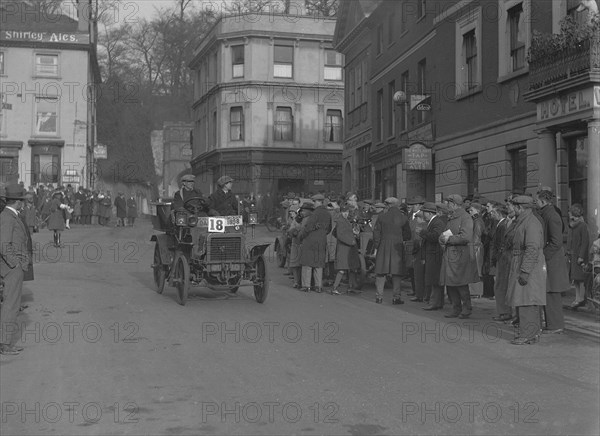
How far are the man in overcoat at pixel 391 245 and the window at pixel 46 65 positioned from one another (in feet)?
133

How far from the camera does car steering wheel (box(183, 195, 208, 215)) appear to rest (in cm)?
1342

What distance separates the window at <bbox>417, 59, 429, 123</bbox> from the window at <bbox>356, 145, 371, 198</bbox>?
700 cm

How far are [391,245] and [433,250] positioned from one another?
85cm

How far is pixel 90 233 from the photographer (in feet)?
104

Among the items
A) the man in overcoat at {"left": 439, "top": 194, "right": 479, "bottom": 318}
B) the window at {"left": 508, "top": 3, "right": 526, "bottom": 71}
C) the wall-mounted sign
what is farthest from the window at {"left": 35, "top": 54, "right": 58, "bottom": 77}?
Answer: the man in overcoat at {"left": 439, "top": 194, "right": 479, "bottom": 318}

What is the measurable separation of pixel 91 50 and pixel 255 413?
47.7 metres

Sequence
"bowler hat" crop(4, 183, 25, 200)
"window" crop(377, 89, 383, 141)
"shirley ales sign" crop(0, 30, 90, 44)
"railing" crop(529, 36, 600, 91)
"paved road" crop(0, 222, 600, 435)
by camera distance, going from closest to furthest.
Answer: "paved road" crop(0, 222, 600, 435), "bowler hat" crop(4, 183, 25, 200), "railing" crop(529, 36, 600, 91), "window" crop(377, 89, 383, 141), "shirley ales sign" crop(0, 30, 90, 44)

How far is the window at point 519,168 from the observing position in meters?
18.8

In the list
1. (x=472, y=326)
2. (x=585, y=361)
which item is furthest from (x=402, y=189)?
(x=585, y=361)

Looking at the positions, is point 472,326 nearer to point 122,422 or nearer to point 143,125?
point 122,422

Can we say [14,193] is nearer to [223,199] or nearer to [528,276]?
[223,199]

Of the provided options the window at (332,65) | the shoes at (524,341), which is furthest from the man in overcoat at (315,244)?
the window at (332,65)

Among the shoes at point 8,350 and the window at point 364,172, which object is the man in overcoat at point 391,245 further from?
the window at point 364,172

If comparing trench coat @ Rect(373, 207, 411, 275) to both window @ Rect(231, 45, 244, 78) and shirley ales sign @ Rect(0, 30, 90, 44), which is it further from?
shirley ales sign @ Rect(0, 30, 90, 44)
